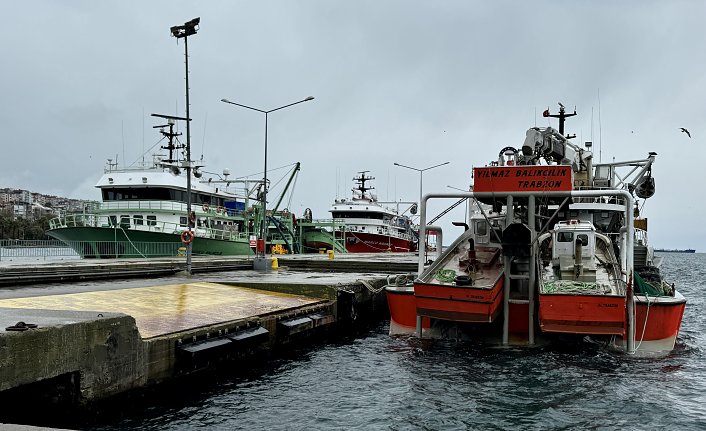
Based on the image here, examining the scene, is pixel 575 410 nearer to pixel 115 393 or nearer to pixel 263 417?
pixel 263 417

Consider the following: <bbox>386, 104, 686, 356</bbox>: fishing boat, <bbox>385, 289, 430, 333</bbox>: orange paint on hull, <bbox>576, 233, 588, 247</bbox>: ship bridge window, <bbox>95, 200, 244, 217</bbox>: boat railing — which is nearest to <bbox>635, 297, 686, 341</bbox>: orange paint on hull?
<bbox>386, 104, 686, 356</bbox>: fishing boat

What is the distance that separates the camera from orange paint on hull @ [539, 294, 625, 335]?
472 inches

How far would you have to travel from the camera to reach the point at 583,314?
12133mm

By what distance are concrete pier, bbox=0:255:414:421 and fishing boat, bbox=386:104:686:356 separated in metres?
2.98

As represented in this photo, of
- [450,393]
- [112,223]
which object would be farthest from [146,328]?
[112,223]

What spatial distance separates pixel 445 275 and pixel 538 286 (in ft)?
7.63

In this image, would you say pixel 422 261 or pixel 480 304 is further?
pixel 422 261

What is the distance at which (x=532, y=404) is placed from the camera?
945 centimetres

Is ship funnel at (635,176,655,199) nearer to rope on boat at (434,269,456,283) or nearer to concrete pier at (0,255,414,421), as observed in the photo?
concrete pier at (0,255,414,421)

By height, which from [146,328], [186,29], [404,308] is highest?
[186,29]

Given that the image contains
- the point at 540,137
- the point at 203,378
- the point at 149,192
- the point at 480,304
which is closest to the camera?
the point at 203,378

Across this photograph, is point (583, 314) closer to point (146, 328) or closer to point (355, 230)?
point (146, 328)

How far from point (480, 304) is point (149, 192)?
2881 centimetres

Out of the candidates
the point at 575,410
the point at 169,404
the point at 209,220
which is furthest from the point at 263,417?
the point at 209,220
